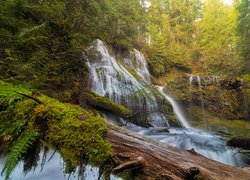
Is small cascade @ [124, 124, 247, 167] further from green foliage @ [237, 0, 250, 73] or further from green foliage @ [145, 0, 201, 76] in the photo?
green foliage @ [145, 0, 201, 76]

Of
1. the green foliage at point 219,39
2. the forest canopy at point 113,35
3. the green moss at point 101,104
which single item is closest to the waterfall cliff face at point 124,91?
the green moss at point 101,104

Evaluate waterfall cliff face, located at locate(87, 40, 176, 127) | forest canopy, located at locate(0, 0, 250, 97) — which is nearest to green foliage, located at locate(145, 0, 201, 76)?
forest canopy, located at locate(0, 0, 250, 97)

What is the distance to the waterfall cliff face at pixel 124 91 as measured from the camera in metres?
9.30

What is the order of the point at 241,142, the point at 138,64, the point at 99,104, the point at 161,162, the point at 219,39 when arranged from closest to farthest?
1. the point at 161,162
2. the point at 241,142
3. the point at 99,104
4. the point at 138,64
5. the point at 219,39

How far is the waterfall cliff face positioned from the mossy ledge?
22.2 ft

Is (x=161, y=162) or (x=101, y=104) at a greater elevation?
(x=101, y=104)

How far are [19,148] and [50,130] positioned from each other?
0.91ft

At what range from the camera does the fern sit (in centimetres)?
158

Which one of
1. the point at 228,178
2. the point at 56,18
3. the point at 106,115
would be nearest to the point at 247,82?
the point at 106,115

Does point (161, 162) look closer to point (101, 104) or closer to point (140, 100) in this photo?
point (101, 104)

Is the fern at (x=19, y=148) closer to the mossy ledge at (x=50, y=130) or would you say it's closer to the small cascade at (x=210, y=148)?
the mossy ledge at (x=50, y=130)

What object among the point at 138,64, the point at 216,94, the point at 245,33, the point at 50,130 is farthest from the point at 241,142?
the point at 245,33

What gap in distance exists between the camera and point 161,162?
59.8 inches

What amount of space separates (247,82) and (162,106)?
28.2 feet
